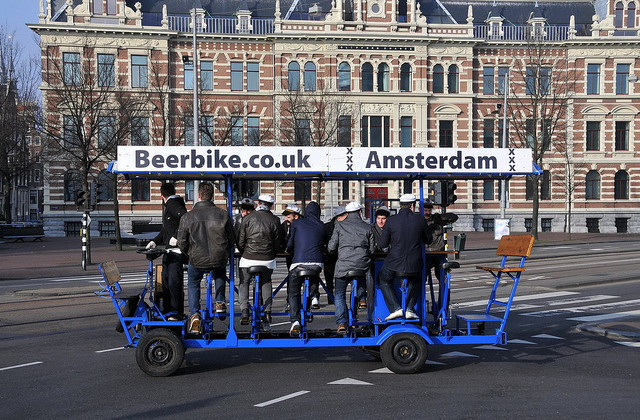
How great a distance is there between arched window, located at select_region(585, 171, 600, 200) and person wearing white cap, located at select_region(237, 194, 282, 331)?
4509cm

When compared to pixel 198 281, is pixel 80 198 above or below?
above

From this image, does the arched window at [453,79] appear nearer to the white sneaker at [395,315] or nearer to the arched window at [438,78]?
the arched window at [438,78]

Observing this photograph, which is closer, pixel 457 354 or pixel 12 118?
pixel 457 354

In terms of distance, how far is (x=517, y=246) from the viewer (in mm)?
8406

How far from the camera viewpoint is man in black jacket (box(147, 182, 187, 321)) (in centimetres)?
822

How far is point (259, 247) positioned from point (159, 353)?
66.8 inches

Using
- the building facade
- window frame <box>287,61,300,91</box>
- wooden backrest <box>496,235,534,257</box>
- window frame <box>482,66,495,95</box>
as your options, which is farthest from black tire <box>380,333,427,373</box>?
window frame <box>482,66,495,95</box>

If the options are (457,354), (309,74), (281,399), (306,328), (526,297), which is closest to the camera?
(281,399)

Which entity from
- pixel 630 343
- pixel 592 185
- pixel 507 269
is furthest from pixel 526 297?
pixel 592 185

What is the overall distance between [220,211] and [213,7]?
4354 cm

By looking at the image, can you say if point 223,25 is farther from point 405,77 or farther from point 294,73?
point 405,77

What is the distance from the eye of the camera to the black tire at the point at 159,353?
25.0 feet

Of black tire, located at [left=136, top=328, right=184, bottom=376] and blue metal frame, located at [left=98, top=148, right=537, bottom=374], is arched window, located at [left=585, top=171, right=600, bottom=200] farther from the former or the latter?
black tire, located at [left=136, top=328, right=184, bottom=376]

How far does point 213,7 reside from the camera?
4859 cm
